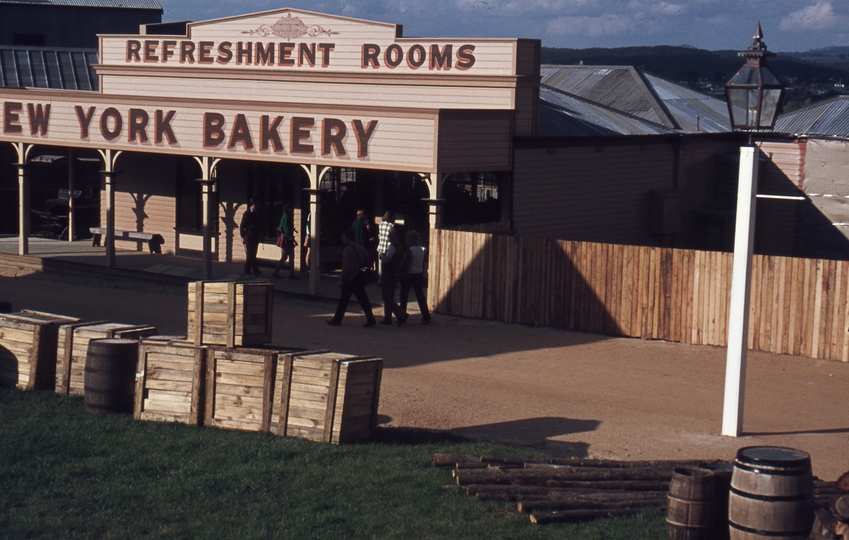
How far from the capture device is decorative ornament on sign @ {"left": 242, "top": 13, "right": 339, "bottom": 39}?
2236 centimetres

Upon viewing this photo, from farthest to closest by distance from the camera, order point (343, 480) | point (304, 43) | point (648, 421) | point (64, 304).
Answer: point (304, 43)
point (64, 304)
point (648, 421)
point (343, 480)

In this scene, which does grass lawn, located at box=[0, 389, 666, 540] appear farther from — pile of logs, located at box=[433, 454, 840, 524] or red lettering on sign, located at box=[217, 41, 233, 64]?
red lettering on sign, located at box=[217, 41, 233, 64]

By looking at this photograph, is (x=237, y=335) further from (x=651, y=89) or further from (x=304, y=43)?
(x=651, y=89)

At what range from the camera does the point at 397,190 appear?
832 inches

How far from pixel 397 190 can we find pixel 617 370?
849 cm

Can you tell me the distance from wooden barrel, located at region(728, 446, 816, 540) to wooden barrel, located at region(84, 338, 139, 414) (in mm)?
6330

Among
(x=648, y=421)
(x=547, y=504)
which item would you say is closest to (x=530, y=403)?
(x=648, y=421)

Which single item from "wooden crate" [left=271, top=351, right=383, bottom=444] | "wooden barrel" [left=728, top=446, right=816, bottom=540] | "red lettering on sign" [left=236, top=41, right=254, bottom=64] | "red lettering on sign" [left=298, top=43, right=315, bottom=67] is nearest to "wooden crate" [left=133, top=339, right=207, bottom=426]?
"wooden crate" [left=271, top=351, right=383, bottom=444]

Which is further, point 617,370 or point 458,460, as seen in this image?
point 617,370

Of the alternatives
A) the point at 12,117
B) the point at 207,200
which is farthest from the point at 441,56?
the point at 12,117

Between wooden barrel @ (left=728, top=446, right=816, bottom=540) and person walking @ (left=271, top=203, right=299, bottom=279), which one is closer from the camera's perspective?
wooden barrel @ (left=728, top=446, right=816, bottom=540)

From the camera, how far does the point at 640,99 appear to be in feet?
90.3

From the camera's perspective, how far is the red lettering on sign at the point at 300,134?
61.8ft

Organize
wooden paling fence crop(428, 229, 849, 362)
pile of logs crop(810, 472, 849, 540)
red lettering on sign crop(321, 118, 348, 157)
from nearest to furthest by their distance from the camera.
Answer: pile of logs crop(810, 472, 849, 540) → wooden paling fence crop(428, 229, 849, 362) → red lettering on sign crop(321, 118, 348, 157)
